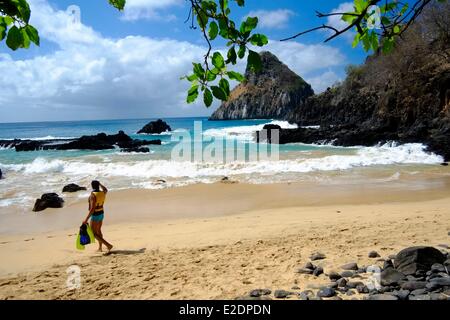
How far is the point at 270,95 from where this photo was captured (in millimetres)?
118375

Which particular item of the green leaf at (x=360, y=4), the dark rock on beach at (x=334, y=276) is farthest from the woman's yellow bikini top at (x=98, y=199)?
the green leaf at (x=360, y=4)

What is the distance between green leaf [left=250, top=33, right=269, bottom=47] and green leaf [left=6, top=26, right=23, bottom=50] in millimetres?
948

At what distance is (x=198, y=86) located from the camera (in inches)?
66.1

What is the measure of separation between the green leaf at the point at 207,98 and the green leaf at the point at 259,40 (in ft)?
0.94

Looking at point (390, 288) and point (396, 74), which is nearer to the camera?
point (390, 288)

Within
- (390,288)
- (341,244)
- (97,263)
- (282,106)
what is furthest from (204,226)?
(282,106)

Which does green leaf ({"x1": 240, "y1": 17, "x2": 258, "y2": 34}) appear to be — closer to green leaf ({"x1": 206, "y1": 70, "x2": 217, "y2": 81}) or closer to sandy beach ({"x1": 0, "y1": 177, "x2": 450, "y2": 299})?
green leaf ({"x1": 206, "y1": 70, "x2": 217, "y2": 81})

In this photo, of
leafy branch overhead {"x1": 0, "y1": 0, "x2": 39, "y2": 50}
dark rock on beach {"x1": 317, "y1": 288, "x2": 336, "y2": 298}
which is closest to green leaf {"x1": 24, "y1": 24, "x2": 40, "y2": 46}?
leafy branch overhead {"x1": 0, "y1": 0, "x2": 39, "y2": 50}

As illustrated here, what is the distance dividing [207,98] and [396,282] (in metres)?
3.36

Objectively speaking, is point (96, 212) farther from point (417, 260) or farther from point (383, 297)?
point (417, 260)

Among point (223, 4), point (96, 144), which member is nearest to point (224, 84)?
point (223, 4)
